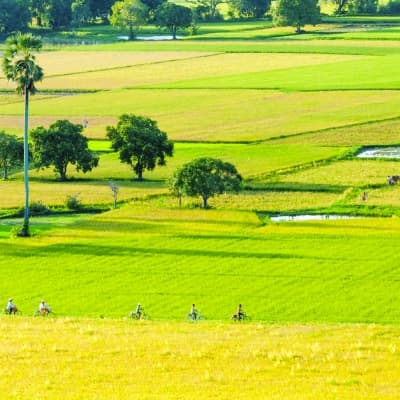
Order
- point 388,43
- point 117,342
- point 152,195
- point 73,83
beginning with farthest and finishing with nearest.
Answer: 1. point 388,43
2. point 73,83
3. point 152,195
4. point 117,342

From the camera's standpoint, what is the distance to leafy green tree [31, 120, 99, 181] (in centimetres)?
8369

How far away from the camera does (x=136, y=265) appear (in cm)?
5759

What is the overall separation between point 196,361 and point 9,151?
5138cm

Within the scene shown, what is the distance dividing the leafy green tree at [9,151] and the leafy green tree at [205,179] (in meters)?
15.4

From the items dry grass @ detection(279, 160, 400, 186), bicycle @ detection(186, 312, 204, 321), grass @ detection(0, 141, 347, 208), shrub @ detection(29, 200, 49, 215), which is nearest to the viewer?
bicycle @ detection(186, 312, 204, 321)

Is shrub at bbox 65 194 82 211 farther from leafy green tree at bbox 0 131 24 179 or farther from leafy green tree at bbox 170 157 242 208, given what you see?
leafy green tree at bbox 0 131 24 179

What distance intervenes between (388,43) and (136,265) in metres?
138

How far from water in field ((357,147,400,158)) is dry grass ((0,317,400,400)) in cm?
4970

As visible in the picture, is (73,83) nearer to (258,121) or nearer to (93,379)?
(258,121)

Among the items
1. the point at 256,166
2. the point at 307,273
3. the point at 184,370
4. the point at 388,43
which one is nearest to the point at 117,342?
the point at 184,370

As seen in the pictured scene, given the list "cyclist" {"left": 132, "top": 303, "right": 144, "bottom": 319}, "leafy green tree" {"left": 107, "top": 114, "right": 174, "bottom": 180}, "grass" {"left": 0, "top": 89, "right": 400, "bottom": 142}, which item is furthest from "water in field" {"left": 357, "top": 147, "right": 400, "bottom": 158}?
"cyclist" {"left": 132, "top": 303, "right": 144, "bottom": 319}

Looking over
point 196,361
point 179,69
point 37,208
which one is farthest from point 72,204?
point 179,69

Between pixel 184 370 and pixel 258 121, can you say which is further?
pixel 258 121

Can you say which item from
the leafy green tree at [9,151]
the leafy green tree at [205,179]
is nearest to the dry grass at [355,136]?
the leafy green tree at [9,151]
